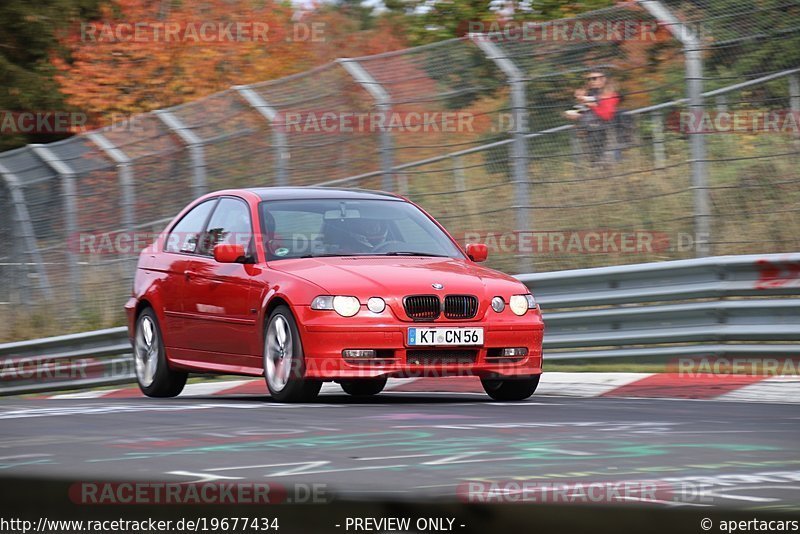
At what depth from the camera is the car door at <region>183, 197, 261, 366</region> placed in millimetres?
9844

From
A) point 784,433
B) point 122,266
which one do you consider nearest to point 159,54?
point 122,266

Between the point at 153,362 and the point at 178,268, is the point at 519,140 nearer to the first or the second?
the point at 178,268

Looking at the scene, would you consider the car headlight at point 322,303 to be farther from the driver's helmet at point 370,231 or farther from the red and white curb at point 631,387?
the red and white curb at point 631,387

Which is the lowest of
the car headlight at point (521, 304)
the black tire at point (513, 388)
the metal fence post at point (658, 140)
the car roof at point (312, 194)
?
the black tire at point (513, 388)

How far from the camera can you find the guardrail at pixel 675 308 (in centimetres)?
1076

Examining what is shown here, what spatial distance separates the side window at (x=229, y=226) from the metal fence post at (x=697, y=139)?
11.4ft

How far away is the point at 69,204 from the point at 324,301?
963 cm

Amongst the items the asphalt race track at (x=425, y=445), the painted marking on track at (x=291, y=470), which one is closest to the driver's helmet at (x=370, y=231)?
the asphalt race track at (x=425, y=445)

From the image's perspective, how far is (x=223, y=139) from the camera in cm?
1594

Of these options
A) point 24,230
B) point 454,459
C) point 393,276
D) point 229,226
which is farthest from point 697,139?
point 24,230

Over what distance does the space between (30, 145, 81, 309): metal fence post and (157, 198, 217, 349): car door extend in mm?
6862

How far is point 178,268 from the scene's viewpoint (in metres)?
10.9

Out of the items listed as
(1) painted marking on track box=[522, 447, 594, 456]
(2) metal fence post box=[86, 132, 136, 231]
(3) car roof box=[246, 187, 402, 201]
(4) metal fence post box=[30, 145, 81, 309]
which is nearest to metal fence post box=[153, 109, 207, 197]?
(2) metal fence post box=[86, 132, 136, 231]

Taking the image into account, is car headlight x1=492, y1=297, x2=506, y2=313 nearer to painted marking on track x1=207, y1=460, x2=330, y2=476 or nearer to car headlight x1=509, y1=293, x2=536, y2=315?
car headlight x1=509, y1=293, x2=536, y2=315
